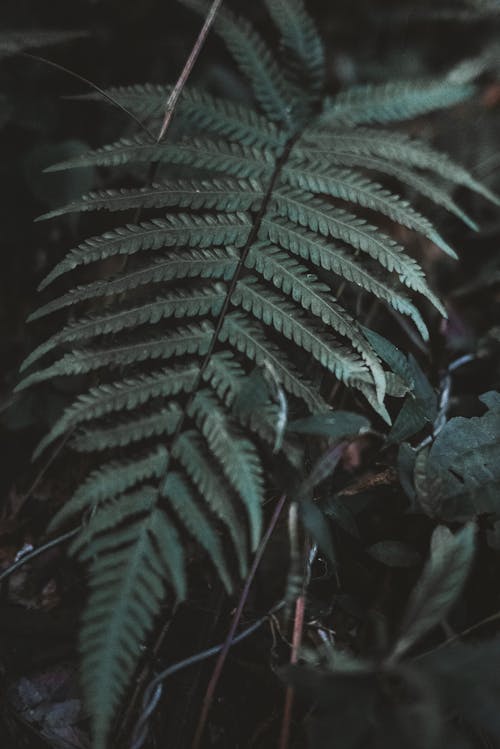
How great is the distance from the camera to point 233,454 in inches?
48.8

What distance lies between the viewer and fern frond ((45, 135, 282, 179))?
5.57 feet

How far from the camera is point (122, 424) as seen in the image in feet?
4.26

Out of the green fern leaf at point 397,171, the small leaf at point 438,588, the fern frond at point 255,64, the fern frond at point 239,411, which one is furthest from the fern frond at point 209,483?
the fern frond at point 255,64

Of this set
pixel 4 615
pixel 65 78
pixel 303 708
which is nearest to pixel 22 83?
pixel 65 78

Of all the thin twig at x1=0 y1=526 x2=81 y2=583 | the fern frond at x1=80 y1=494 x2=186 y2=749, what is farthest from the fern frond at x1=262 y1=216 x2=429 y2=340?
the thin twig at x1=0 y1=526 x2=81 y2=583

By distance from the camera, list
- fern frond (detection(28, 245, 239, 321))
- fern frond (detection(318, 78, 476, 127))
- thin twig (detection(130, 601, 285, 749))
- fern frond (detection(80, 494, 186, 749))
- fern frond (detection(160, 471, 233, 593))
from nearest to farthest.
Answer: fern frond (detection(80, 494, 186, 749)) → fern frond (detection(160, 471, 233, 593)) → thin twig (detection(130, 601, 285, 749)) → fern frond (detection(28, 245, 239, 321)) → fern frond (detection(318, 78, 476, 127))

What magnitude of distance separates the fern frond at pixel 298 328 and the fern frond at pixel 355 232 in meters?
0.26

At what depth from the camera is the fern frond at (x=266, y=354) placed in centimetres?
142

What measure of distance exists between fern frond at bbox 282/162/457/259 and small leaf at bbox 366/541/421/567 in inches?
32.1

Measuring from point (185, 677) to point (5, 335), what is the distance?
1490mm

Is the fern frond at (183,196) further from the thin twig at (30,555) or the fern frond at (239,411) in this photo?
the thin twig at (30,555)

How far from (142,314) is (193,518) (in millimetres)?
522

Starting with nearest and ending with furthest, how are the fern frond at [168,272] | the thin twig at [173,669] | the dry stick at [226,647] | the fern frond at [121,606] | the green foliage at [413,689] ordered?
the green foliage at [413,689]
the fern frond at [121,606]
the dry stick at [226,647]
the thin twig at [173,669]
the fern frond at [168,272]

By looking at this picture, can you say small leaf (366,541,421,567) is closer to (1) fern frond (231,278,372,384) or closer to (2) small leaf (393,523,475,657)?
(2) small leaf (393,523,475,657)
